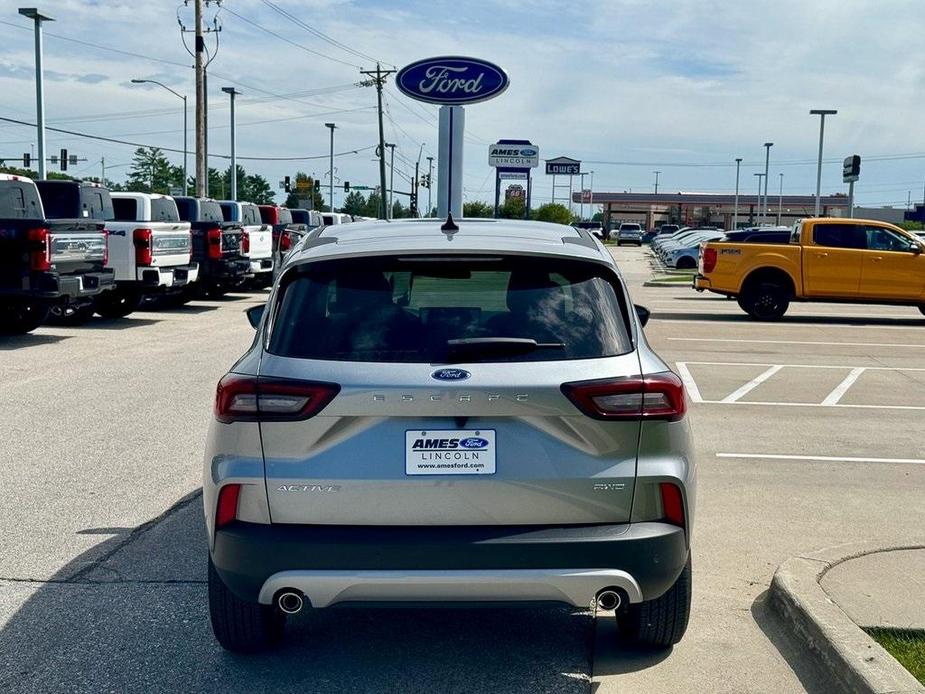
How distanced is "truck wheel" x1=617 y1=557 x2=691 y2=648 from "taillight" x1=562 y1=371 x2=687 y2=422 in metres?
0.67

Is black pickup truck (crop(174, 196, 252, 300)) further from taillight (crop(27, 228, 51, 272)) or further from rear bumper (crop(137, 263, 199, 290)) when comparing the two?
taillight (crop(27, 228, 51, 272))

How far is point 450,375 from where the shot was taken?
4.12m

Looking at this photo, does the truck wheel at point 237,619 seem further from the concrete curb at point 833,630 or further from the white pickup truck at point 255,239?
the white pickup truck at point 255,239

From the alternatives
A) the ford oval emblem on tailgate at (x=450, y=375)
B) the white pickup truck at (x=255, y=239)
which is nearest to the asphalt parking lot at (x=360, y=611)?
the ford oval emblem on tailgate at (x=450, y=375)

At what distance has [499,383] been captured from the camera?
4094 millimetres

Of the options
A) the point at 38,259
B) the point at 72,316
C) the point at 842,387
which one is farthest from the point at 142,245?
the point at 842,387

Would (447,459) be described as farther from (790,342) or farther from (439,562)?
(790,342)

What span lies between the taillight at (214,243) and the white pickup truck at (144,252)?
1.27 metres

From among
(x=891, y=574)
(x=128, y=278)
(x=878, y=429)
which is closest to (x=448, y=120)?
(x=128, y=278)

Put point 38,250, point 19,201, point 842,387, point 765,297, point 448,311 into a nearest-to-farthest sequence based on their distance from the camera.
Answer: point 448,311, point 842,387, point 38,250, point 19,201, point 765,297

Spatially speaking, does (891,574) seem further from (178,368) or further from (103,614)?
(178,368)

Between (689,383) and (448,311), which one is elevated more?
(448,311)

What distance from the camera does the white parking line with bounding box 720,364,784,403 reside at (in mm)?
12055

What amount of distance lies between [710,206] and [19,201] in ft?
419
